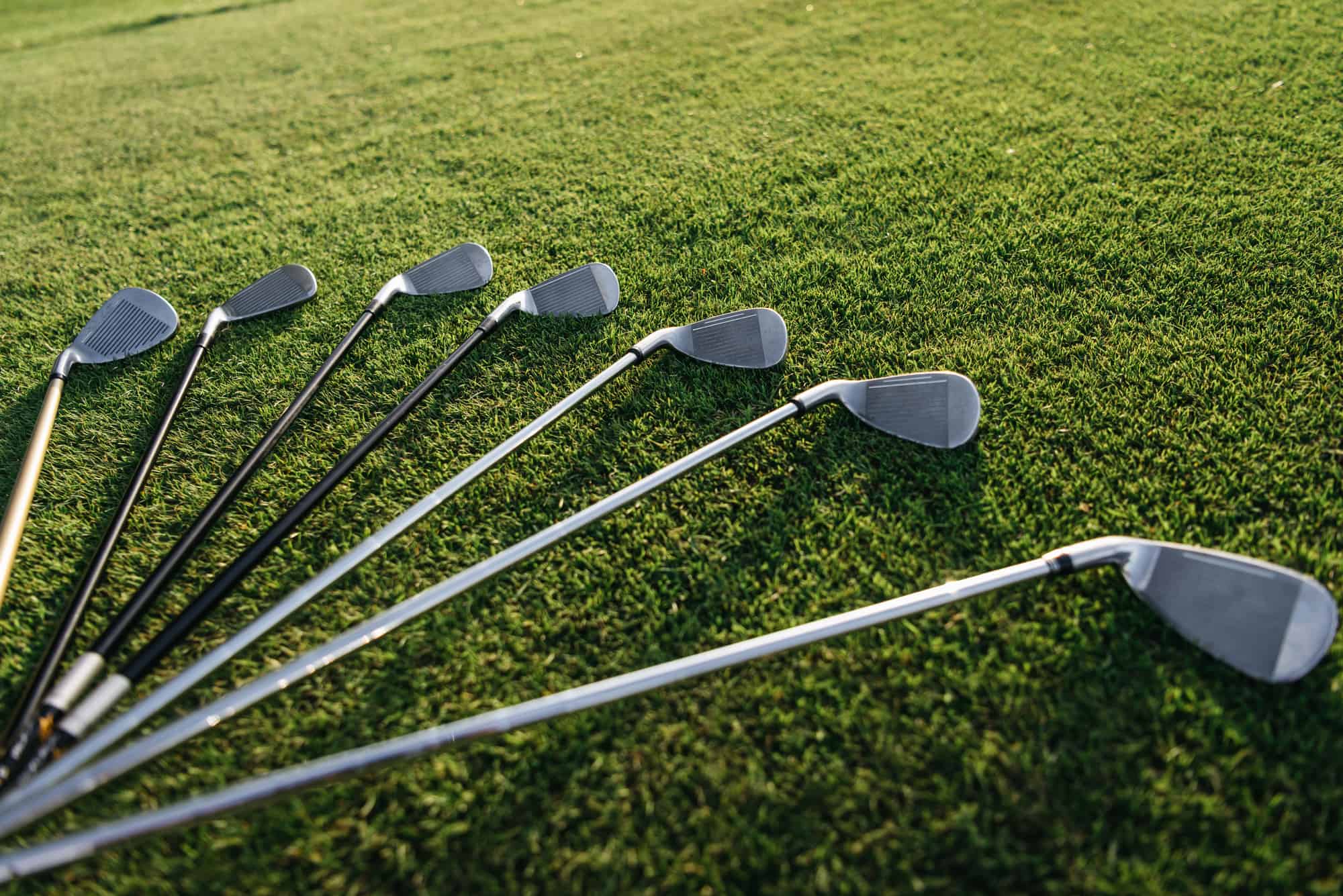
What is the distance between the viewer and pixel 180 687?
68.7 inches

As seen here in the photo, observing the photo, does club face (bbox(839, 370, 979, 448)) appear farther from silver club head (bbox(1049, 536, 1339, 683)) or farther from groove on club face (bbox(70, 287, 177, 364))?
groove on club face (bbox(70, 287, 177, 364))

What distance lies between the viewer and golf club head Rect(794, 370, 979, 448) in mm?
2463

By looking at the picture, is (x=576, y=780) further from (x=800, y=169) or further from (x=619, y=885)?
(x=800, y=169)

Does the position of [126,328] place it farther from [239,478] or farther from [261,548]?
[261,548]

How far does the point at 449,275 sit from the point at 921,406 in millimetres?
2313

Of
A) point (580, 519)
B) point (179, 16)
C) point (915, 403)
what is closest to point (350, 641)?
point (580, 519)

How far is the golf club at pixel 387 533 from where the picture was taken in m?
1.61

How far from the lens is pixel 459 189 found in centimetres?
463

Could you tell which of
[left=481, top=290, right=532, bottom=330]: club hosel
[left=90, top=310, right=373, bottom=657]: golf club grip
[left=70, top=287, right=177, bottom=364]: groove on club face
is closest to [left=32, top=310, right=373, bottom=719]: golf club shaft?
[left=90, top=310, right=373, bottom=657]: golf club grip

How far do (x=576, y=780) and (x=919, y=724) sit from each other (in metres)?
0.87

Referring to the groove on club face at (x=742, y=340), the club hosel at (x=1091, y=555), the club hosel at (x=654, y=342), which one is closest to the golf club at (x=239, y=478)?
the club hosel at (x=654, y=342)

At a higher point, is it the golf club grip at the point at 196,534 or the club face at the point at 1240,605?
the golf club grip at the point at 196,534

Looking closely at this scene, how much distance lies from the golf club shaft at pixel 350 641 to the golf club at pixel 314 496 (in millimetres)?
130

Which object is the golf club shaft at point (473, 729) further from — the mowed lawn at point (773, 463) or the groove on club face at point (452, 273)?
the groove on club face at point (452, 273)
